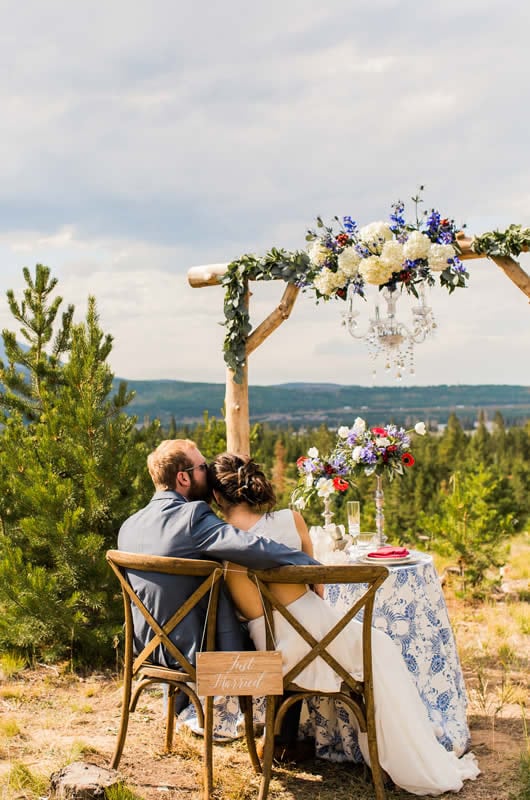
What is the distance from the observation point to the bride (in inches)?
112

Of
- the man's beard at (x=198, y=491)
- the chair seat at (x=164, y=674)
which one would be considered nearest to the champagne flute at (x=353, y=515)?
the man's beard at (x=198, y=491)

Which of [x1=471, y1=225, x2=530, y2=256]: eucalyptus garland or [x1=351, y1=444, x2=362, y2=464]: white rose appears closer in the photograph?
[x1=351, y1=444, x2=362, y2=464]: white rose

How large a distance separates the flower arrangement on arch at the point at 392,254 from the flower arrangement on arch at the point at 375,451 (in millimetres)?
960

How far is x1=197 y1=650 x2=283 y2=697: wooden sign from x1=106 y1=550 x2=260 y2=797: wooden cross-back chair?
0.12 m

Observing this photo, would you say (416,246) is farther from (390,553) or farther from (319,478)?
(390,553)

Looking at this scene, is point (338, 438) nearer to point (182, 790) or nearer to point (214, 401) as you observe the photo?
point (182, 790)

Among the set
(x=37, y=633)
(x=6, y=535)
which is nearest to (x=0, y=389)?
(x=6, y=535)

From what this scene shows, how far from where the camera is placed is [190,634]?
115 inches

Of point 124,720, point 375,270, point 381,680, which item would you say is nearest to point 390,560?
point 381,680

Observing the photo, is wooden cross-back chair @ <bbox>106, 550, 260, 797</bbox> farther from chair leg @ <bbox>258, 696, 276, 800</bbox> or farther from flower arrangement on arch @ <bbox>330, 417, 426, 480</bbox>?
flower arrangement on arch @ <bbox>330, 417, 426, 480</bbox>

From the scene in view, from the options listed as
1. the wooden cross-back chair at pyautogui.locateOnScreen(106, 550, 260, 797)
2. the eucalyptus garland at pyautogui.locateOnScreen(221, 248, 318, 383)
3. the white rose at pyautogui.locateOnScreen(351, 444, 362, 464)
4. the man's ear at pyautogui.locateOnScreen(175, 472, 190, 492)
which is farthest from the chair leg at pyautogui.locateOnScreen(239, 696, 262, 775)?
the eucalyptus garland at pyautogui.locateOnScreen(221, 248, 318, 383)

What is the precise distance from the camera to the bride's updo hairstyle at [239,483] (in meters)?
3.01

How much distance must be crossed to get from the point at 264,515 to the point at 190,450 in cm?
38

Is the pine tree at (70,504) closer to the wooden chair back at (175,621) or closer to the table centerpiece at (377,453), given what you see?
the table centerpiece at (377,453)
